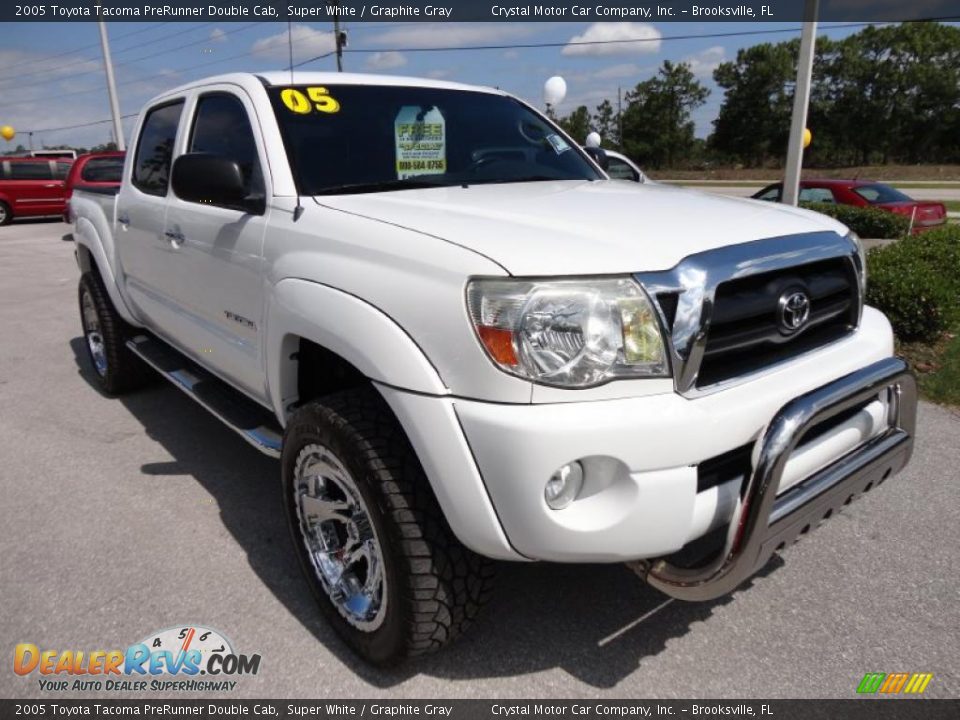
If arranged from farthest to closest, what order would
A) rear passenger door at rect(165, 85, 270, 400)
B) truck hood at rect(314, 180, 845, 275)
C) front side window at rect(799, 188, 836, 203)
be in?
front side window at rect(799, 188, 836, 203) → rear passenger door at rect(165, 85, 270, 400) → truck hood at rect(314, 180, 845, 275)

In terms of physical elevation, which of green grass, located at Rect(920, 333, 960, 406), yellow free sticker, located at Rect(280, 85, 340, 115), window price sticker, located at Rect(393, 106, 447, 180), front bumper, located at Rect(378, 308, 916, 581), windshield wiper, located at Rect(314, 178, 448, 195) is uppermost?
yellow free sticker, located at Rect(280, 85, 340, 115)

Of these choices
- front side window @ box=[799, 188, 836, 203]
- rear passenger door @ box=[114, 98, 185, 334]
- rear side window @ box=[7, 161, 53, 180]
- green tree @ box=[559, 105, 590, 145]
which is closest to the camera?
rear passenger door @ box=[114, 98, 185, 334]

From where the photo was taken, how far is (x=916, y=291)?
18.1 feet

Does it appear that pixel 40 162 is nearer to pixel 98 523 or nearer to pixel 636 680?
pixel 98 523

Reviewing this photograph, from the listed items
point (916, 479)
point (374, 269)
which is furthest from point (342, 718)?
point (916, 479)

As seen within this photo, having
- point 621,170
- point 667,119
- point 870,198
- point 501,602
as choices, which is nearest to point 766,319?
point 501,602

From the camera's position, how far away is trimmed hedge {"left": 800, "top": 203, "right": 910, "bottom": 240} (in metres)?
11.5

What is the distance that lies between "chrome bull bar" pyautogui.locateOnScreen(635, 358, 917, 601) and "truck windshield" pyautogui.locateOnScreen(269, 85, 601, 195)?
160 cm

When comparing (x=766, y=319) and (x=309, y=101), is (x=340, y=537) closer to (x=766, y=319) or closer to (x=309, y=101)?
(x=766, y=319)

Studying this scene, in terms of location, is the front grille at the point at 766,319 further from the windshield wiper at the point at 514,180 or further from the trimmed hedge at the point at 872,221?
the trimmed hedge at the point at 872,221

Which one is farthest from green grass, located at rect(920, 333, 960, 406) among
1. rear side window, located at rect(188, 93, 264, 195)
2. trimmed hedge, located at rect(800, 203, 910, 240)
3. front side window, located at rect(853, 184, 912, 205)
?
front side window, located at rect(853, 184, 912, 205)

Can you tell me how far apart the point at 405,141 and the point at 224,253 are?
34.6 inches

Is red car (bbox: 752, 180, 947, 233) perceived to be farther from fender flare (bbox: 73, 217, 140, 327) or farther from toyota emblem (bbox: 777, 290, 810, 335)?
fender flare (bbox: 73, 217, 140, 327)

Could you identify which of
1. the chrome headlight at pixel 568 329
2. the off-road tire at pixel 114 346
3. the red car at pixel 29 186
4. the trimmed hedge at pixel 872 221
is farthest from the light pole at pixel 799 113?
the red car at pixel 29 186
